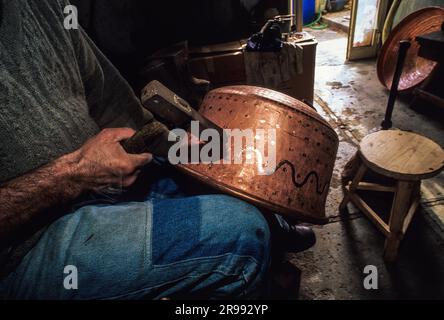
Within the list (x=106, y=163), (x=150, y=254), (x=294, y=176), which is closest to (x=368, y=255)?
(x=294, y=176)

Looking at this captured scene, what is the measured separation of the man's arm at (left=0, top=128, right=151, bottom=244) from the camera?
0.97m

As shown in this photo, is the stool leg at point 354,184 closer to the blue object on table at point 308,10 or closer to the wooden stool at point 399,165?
the wooden stool at point 399,165

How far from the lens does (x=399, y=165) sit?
189cm

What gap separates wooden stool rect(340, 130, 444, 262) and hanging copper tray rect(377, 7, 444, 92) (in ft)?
8.42

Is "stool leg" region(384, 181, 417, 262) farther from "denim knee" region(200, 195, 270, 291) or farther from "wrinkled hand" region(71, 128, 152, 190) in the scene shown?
"wrinkled hand" region(71, 128, 152, 190)

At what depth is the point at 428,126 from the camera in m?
3.59

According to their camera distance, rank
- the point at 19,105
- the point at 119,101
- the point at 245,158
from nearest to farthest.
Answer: the point at 19,105
the point at 245,158
the point at 119,101

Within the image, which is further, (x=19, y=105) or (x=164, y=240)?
(x=19, y=105)

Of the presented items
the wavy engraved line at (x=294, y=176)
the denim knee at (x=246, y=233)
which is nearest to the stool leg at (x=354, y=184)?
the wavy engraved line at (x=294, y=176)

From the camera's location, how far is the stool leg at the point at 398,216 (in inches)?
73.8

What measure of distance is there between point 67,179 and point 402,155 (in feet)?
7.17
